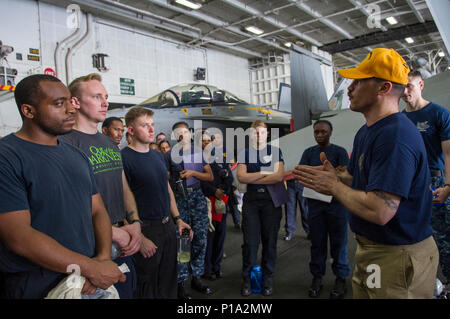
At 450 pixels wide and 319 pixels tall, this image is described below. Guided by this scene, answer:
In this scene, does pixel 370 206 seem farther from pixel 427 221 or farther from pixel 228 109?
pixel 228 109

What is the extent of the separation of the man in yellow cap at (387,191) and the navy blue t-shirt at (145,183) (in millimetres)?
1259

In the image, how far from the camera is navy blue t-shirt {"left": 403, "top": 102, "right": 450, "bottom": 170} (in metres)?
2.25

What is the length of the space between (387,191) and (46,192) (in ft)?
4.51

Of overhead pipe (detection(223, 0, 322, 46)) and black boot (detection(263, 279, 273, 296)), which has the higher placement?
overhead pipe (detection(223, 0, 322, 46))

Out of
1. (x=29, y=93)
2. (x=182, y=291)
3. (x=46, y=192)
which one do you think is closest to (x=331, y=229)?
(x=182, y=291)

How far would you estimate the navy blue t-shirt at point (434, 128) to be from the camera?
225cm

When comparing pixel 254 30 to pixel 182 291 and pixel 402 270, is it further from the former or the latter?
pixel 402 270

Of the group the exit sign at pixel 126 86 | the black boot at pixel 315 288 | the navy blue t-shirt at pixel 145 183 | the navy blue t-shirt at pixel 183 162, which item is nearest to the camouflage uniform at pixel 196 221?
the navy blue t-shirt at pixel 183 162

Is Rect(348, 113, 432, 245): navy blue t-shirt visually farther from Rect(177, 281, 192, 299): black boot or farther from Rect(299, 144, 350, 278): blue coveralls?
Rect(177, 281, 192, 299): black boot

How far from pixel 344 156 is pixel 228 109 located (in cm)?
564

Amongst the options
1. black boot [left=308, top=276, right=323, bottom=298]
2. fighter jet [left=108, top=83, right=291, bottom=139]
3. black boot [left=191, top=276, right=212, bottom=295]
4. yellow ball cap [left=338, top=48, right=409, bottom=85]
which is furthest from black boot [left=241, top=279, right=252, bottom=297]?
fighter jet [left=108, top=83, right=291, bottom=139]

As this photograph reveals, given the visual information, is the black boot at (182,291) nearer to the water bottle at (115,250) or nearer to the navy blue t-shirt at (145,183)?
the navy blue t-shirt at (145,183)

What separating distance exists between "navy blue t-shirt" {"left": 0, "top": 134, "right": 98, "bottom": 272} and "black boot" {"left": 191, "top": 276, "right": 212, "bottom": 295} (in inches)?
77.3

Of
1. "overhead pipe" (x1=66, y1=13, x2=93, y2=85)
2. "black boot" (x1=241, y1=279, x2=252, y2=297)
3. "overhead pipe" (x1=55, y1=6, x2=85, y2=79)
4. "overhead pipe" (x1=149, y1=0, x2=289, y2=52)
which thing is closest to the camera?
"black boot" (x1=241, y1=279, x2=252, y2=297)
